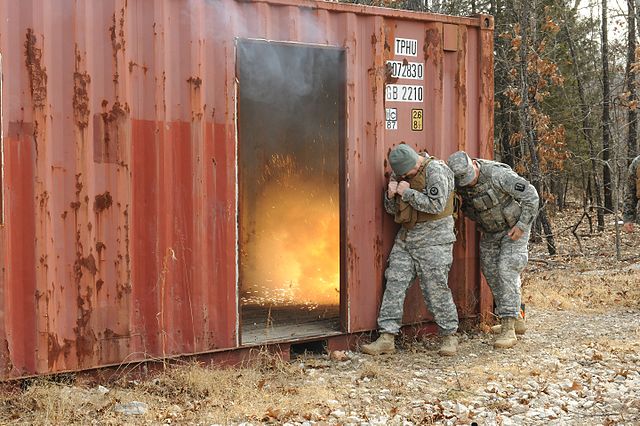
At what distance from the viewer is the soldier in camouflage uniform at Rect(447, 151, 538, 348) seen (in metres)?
6.65

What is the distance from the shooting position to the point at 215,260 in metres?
5.62

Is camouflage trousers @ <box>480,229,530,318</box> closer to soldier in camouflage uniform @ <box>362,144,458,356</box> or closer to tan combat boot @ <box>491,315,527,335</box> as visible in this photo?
tan combat boot @ <box>491,315,527,335</box>

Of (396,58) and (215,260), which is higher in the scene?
(396,58)

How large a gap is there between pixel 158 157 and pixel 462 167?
9.18 feet

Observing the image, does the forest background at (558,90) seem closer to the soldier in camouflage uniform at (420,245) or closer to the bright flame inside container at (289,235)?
the bright flame inside container at (289,235)

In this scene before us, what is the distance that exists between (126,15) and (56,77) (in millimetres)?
691

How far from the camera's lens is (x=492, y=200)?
674cm

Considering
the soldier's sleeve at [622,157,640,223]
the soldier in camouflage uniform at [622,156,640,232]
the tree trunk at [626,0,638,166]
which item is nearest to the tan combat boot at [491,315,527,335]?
the soldier in camouflage uniform at [622,156,640,232]

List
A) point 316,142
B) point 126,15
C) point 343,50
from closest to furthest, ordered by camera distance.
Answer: point 126,15
point 343,50
point 316,142

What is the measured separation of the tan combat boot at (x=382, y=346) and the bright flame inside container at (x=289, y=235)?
6.04ft

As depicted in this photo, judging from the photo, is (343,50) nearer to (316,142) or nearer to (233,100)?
(233,100)

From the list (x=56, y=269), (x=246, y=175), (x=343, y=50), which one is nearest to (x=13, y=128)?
(x=56, y=269)

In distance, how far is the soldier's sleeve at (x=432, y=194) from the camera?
6219 millimetres

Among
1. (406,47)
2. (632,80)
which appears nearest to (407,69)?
(406,47)
